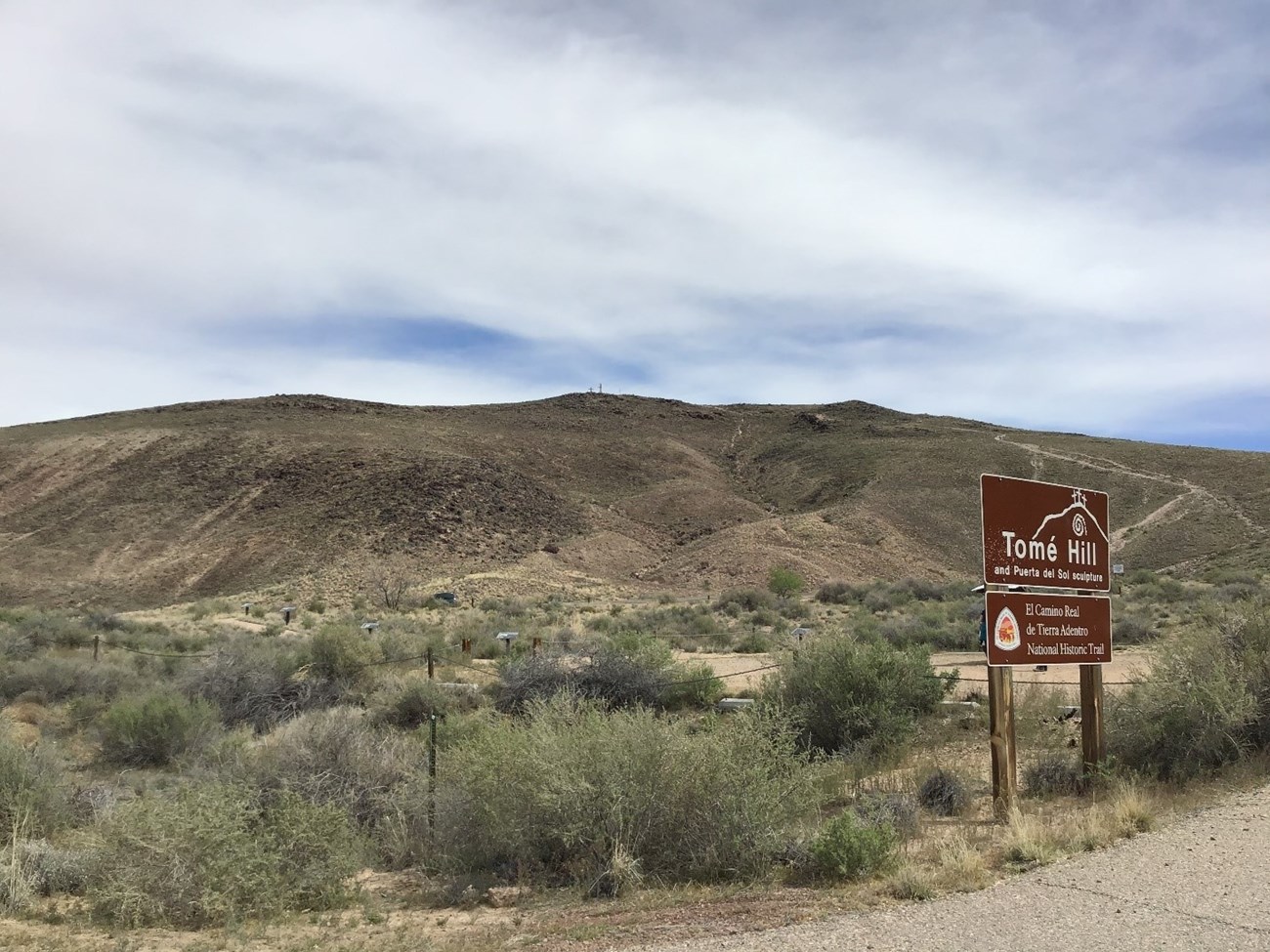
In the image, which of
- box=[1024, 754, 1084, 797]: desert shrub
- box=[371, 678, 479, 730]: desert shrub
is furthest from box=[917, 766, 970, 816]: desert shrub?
box=[371, 678, 479, 730]: desert shrub

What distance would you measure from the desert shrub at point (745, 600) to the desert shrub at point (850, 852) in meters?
28.4

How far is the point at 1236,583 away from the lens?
105ft

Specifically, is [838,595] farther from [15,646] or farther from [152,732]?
[152,732]

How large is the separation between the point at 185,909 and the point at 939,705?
9654 millimetres

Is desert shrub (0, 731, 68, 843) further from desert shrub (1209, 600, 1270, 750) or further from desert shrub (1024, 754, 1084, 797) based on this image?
desert shrub (1209, 600, 1270, 750)

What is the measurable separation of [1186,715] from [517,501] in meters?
54.8

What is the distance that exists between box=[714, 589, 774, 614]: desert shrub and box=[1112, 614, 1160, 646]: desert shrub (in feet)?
48.1

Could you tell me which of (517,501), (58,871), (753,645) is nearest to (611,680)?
(58,871)

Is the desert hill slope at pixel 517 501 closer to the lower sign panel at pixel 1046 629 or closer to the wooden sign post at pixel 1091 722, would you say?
the lower sign panel at pixel 1046 629

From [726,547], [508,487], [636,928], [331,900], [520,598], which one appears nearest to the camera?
[636,928]

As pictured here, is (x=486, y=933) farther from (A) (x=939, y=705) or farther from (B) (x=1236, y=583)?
(B) (x=1236, y=583)

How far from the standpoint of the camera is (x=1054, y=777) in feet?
33.9

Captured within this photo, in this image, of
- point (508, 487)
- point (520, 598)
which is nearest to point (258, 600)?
point (520, 598)

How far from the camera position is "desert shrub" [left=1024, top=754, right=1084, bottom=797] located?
10.1 metres
